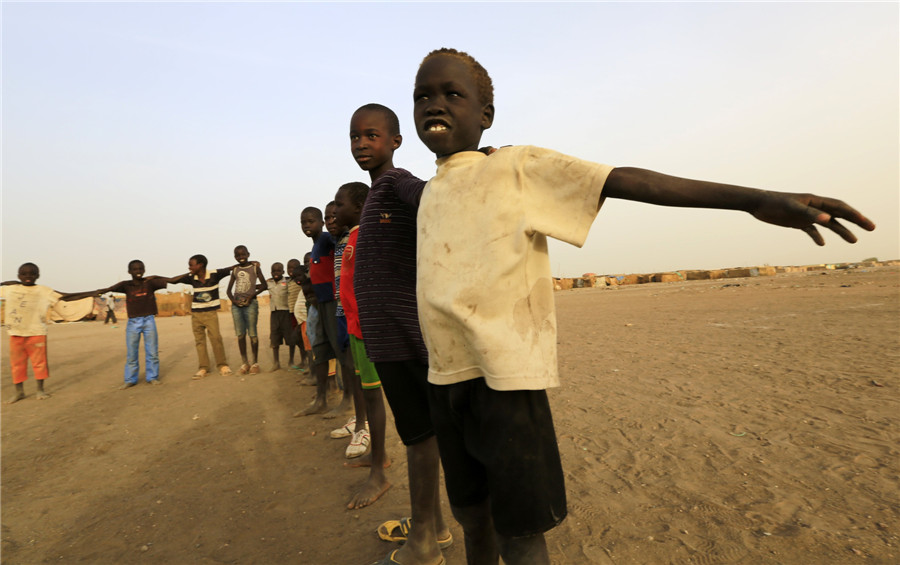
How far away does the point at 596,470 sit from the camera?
2.74 m

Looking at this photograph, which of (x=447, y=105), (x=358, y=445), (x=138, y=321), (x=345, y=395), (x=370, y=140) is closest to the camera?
(x=447, y=105)

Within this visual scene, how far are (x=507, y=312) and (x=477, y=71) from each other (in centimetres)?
81

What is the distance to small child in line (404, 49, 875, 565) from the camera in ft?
3.78

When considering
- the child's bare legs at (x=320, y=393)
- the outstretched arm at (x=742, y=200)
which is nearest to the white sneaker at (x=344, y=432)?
the child's bare legs at (x=320, y=393)

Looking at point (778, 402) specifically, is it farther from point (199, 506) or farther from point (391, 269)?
point (199, 506)

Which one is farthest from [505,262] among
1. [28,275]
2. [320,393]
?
[28,275]

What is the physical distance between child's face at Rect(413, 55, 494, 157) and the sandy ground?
69.5 inches

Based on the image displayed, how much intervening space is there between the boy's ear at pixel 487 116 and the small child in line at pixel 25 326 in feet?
25.9

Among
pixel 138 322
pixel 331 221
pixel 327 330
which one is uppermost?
pixel 331 221

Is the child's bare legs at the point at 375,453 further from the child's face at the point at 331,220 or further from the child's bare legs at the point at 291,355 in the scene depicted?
the child's bare legs at the point at 291,355

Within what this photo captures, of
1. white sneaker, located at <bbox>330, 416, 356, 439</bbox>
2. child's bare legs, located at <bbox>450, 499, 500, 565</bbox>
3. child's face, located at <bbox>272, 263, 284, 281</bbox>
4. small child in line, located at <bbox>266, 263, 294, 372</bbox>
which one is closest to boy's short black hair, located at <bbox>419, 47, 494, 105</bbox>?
child's bare legs, located at <bbox>450, 499, 500, 565</bbox>

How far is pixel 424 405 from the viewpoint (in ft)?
6.31

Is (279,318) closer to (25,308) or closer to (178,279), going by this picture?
(178,279)

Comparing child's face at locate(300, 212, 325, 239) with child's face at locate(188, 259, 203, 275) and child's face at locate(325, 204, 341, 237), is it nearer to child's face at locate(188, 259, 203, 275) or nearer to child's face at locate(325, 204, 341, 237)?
child's face at locate(325, 204, 341, 237)
